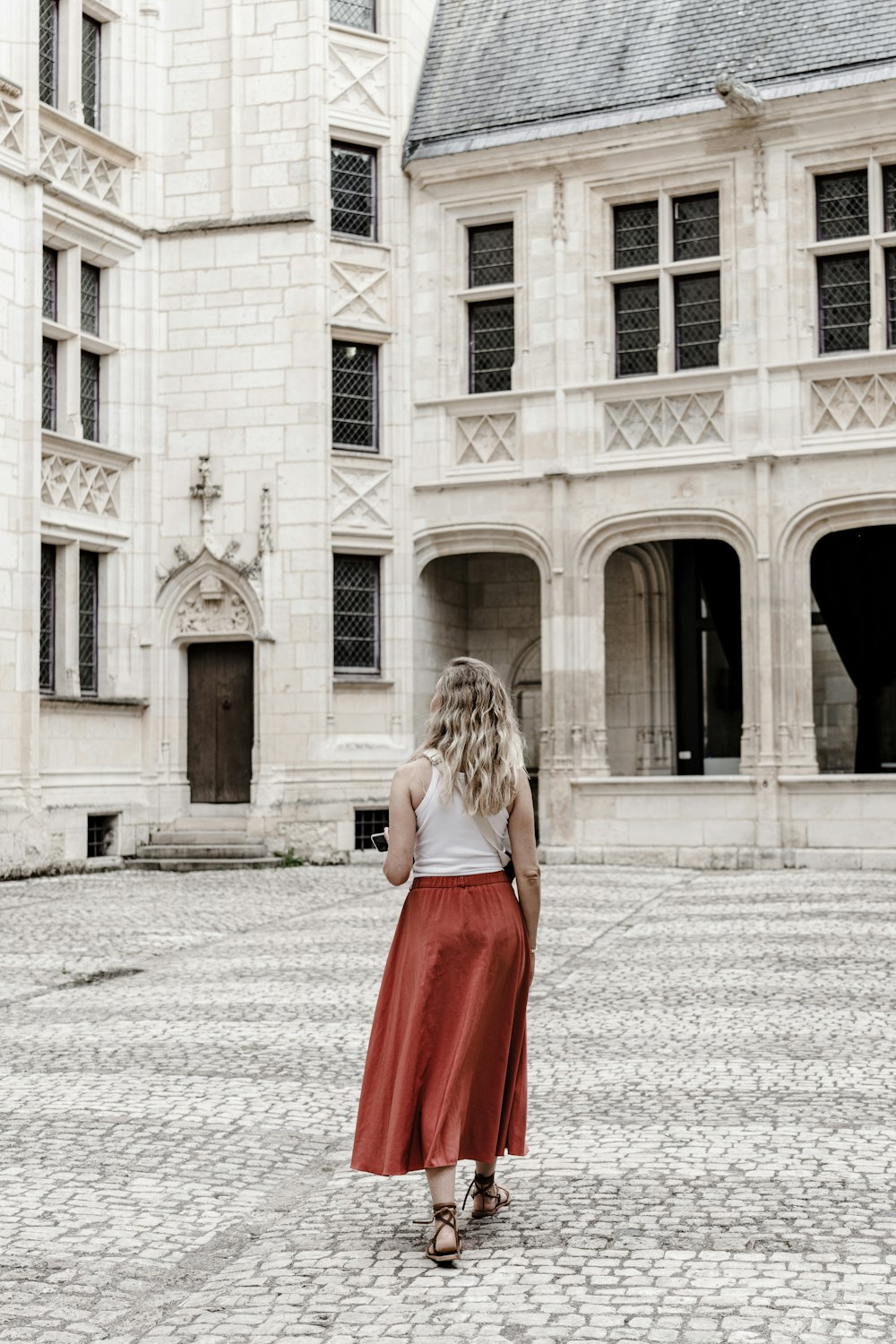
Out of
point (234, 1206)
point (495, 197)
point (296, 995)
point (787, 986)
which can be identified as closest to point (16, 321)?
point (495, 197)

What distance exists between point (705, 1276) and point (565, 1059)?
3.05 metres

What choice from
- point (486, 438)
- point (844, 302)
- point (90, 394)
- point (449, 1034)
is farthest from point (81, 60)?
point (449, 1034)

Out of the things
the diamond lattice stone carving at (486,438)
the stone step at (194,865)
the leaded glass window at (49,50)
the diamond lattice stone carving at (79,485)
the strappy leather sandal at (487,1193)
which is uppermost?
the leaded glass window at (49,50)

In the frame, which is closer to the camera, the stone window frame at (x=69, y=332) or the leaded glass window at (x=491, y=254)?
the stone window frame at (x=69, y=332)

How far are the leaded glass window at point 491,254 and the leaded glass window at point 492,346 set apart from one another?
0.33 metres

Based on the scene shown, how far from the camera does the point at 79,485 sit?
1919 cm

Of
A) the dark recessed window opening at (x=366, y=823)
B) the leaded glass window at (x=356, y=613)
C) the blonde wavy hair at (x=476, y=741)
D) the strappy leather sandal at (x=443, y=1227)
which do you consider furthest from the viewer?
the leaded glass window at (x=356, y=613)

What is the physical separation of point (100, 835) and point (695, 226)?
10.7m

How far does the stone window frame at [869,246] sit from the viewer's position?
18922 millimetres

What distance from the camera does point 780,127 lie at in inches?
756

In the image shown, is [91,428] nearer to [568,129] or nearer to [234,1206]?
[568,129]

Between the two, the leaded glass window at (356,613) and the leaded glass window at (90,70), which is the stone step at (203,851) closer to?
the leaded glass window at (356,613)

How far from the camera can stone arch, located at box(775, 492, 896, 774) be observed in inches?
742

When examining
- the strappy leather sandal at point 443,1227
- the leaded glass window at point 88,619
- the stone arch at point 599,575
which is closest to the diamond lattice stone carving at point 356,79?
the stone arch at point 599,575
